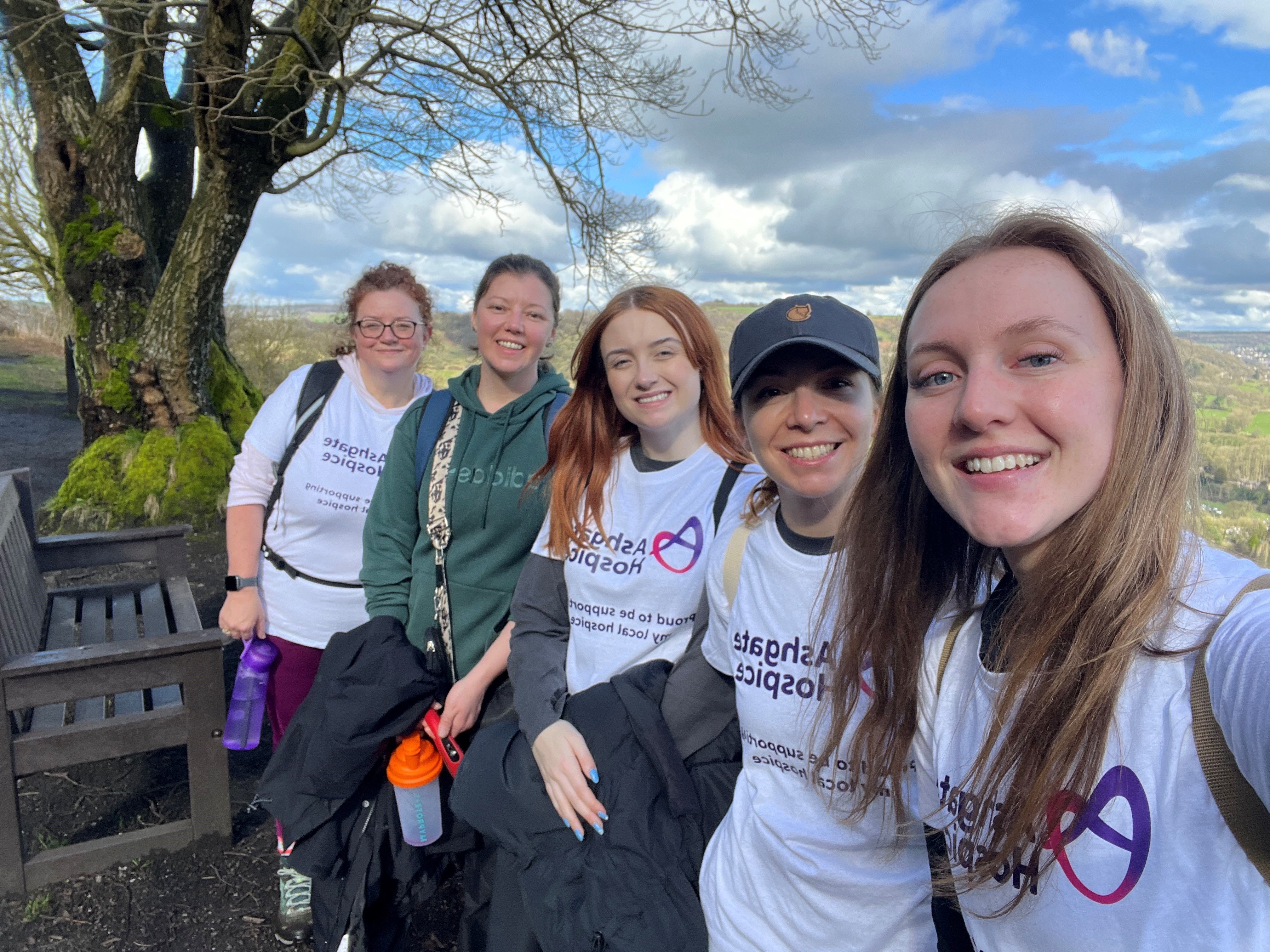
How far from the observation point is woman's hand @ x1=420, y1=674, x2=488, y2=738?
2148 millimetres

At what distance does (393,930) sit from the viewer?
86.9 inches

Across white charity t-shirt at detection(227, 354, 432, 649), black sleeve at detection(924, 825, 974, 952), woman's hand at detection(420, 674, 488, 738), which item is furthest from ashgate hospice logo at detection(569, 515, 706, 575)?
white charity t-shirt at detection(227, 354, 432, 649)

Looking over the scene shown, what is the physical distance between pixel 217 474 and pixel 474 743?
265 inches

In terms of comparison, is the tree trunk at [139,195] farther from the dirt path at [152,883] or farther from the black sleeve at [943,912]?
the black sleeve at [943,912]

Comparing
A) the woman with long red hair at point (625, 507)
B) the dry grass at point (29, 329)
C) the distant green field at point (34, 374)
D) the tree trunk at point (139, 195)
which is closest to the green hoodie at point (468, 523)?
the woman with long red hair at point (625, 507)

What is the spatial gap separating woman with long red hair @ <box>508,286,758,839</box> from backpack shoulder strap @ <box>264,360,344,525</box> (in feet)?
3.88

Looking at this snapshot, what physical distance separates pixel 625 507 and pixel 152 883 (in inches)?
100

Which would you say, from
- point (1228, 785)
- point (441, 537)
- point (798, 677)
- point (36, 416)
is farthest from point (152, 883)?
point (36, 416)

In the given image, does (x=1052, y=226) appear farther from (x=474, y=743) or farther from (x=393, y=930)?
(x=393, y=930)

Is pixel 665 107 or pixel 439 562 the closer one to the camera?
pixel 439 562

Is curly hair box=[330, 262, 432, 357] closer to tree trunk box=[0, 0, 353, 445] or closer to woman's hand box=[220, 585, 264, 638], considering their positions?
woman's hand box=[220, 585, 264, 638]

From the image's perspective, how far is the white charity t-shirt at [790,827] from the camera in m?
1.29

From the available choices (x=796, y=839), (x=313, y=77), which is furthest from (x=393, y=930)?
(x=313, y=77)

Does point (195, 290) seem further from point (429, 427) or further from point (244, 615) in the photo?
point (429, 427)
